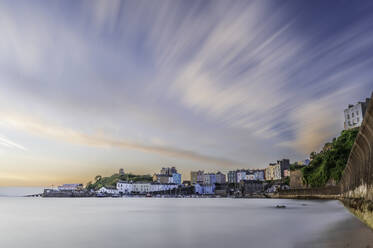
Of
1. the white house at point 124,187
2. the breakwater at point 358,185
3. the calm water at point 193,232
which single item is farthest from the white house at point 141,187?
the calm water at point 193,232

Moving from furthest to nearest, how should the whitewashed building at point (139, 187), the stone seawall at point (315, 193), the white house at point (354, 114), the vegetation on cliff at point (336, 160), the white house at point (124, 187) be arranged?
the whitewashed building at point (139, 187) < the white house at point (124, 187) < the white house at point (354, 114) < the vegetation on cliff at point (336, 160) < the stone seawall at point (315, 193)

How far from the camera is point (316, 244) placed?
27.6ft

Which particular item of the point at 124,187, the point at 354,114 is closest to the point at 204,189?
the point at 124,187

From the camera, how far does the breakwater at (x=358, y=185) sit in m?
7.64

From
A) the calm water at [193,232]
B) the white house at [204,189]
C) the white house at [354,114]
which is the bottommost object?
the white house at [204,189]

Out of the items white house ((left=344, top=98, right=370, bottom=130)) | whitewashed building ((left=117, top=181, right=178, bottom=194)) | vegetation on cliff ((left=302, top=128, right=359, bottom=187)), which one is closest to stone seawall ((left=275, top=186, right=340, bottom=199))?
vegetation on cliff ((left=302, top=128, right=359, bottom=187))

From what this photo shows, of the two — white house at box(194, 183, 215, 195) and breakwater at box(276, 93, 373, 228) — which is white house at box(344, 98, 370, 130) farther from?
white house at box(194, 183, 215, 195)

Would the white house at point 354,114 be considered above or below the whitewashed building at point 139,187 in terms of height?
above

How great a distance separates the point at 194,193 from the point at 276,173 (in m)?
50.9

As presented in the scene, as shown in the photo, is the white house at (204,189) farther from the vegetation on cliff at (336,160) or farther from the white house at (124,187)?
the vegetation on cliff at (336,160)

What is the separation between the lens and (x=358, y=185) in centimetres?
1142

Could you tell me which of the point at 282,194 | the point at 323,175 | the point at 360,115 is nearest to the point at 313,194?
the point at 323,175

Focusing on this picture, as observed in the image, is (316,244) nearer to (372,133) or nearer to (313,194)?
(372,133)

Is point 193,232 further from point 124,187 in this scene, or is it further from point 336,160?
point 124,187
